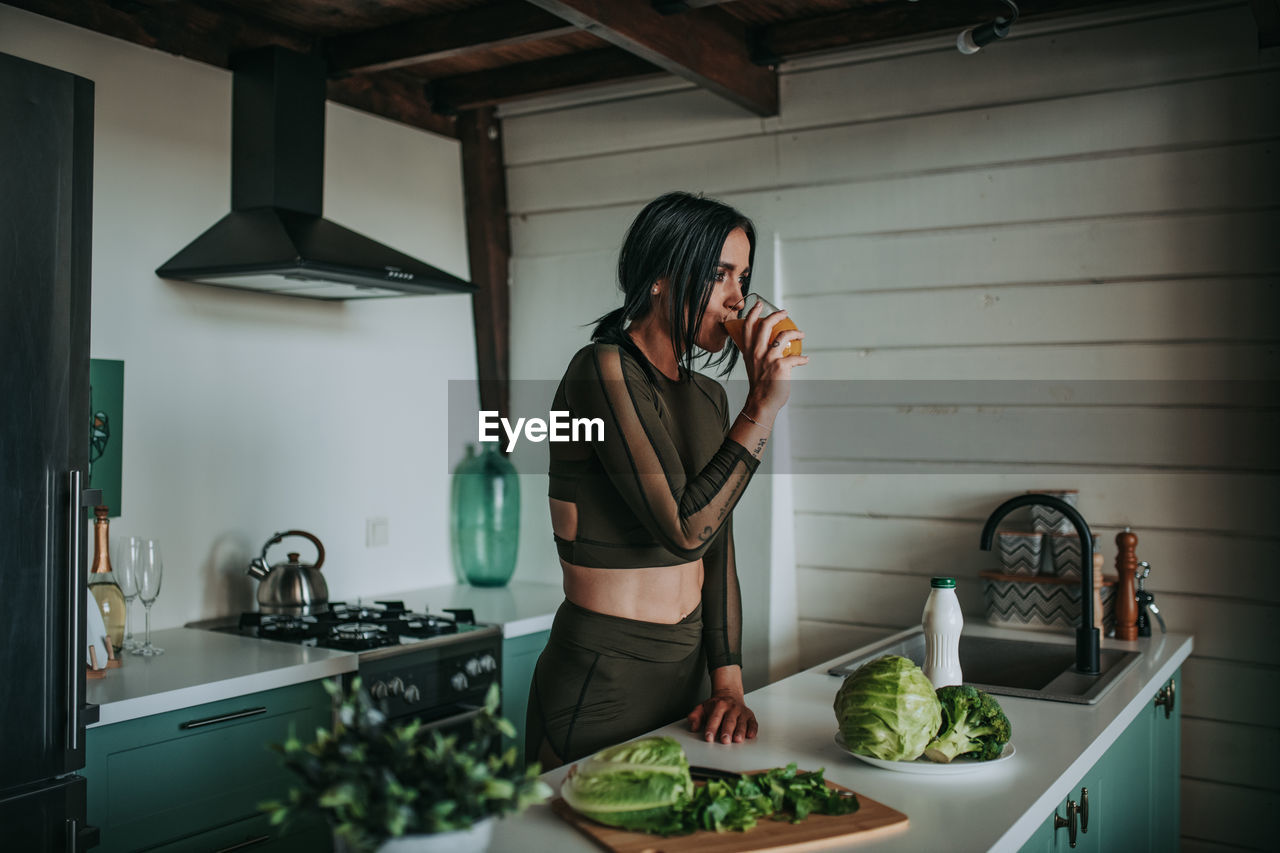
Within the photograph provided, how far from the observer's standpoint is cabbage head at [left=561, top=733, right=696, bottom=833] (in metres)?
1.22

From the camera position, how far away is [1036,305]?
2.85 meters

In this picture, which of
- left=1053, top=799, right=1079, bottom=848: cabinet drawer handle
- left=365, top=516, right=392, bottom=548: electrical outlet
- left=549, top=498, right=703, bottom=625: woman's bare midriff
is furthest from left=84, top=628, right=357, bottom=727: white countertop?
left=1053, top=799, right=1079, bottom=848: cabinet drawer handle

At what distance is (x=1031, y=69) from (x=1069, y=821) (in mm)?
1957

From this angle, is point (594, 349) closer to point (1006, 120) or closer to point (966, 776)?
point (966, 776)

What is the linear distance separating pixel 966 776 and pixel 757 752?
0.29 metres

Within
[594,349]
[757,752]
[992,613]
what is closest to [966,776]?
[757,752]

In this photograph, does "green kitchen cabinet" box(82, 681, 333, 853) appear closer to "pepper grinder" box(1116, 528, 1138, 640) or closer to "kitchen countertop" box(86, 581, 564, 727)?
"kitchen countertop" box(86, 581, 564, 727)

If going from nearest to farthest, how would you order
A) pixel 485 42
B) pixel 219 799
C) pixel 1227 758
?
1. pixel 219 799
2. pixel 1227 758
3. pixel 485 42

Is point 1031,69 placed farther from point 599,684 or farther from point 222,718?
point 222,718

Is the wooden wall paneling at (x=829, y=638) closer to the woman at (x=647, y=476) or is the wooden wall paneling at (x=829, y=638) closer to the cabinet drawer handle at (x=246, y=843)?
the woman at (x=647, y=476)

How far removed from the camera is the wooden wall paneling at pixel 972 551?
2.63 metres

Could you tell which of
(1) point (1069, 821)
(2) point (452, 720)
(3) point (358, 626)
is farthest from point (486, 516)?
(1) point (1069, 821)

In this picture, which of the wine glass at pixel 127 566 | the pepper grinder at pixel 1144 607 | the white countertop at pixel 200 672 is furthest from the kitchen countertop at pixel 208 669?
the pepper grinder at pixel 1144 607

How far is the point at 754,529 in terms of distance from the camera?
3201mm
